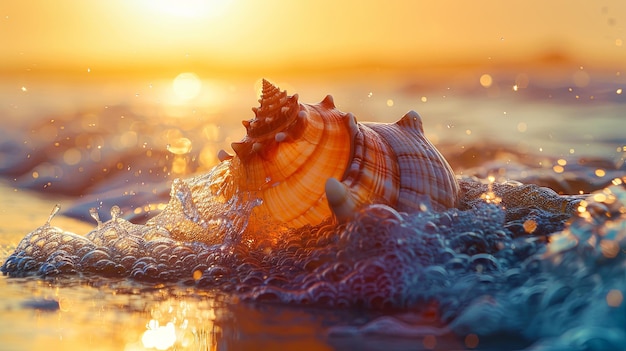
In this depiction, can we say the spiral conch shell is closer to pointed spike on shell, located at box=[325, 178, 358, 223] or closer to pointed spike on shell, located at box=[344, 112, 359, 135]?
pointed spike on shell, located at box=[344, 112, 359, 135]

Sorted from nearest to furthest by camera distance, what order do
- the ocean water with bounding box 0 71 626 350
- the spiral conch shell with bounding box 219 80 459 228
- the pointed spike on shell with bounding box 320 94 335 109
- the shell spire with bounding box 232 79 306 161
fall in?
the ocean water with bounding box 0 71 626 350 < the spiral conch shell with bounding box 219 80 459 228 < the shell spire with bounding box 232 79 306 161 < the pointed spike on shell with bounding box 320 94 335 109

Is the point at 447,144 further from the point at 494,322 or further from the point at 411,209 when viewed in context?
the point at 494,322

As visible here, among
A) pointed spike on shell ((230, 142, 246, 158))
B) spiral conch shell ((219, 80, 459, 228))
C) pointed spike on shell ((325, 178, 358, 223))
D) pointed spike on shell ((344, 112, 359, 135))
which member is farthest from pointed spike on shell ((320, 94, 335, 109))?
pointed spike on shell ((325, 178, 358, 223))

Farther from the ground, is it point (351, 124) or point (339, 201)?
point (351, 124)

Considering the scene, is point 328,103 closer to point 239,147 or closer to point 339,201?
point 239,147

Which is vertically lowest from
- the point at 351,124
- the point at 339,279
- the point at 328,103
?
the point at 339,279

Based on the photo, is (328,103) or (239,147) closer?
(239,147)

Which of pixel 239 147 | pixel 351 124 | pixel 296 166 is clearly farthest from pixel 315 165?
pixel 239 147
